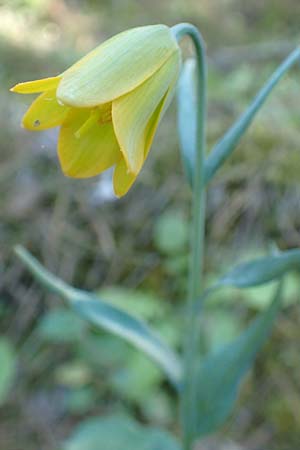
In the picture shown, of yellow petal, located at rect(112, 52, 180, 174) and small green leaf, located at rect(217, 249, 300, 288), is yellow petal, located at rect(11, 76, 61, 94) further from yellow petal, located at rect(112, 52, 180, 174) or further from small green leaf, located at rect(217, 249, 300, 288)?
small green leaf, located at rect(217, 249, 300, 288)

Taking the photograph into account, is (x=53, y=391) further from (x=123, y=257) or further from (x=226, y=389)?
(x=226, y=389)

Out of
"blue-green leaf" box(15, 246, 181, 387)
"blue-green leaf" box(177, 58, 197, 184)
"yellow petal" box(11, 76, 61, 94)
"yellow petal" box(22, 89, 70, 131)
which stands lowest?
"blue-green leaf" box(15, 246, 181, 387)

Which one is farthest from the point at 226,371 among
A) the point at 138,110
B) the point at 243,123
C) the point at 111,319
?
the point at 138,110

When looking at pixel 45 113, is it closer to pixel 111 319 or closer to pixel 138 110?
pixel 138 110

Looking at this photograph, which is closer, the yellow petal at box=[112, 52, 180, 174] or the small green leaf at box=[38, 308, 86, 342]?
the yellow petal at box=[112, 52, 180, 174]

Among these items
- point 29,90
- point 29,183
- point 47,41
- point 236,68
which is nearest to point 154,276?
point 29,183

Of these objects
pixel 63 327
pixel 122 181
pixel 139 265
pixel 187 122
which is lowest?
pixel 139 265

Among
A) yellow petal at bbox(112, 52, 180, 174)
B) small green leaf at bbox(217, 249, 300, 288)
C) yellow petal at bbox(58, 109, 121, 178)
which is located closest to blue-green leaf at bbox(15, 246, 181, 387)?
small green leaf at bbox(217, 249, 300, 288)
